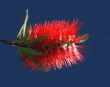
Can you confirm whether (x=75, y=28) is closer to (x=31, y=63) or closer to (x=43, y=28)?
(x=43, y=28)

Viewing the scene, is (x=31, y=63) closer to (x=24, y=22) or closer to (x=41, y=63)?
(x=41, y=63)

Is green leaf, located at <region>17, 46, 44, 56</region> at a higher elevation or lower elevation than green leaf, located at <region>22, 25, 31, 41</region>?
lower

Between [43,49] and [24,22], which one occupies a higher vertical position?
[24,22]

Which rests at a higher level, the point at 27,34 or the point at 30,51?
the point at 27,34

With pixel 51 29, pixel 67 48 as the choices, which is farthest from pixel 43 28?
pixel 67 48

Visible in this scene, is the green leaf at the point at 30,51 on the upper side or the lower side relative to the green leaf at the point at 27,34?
lower
